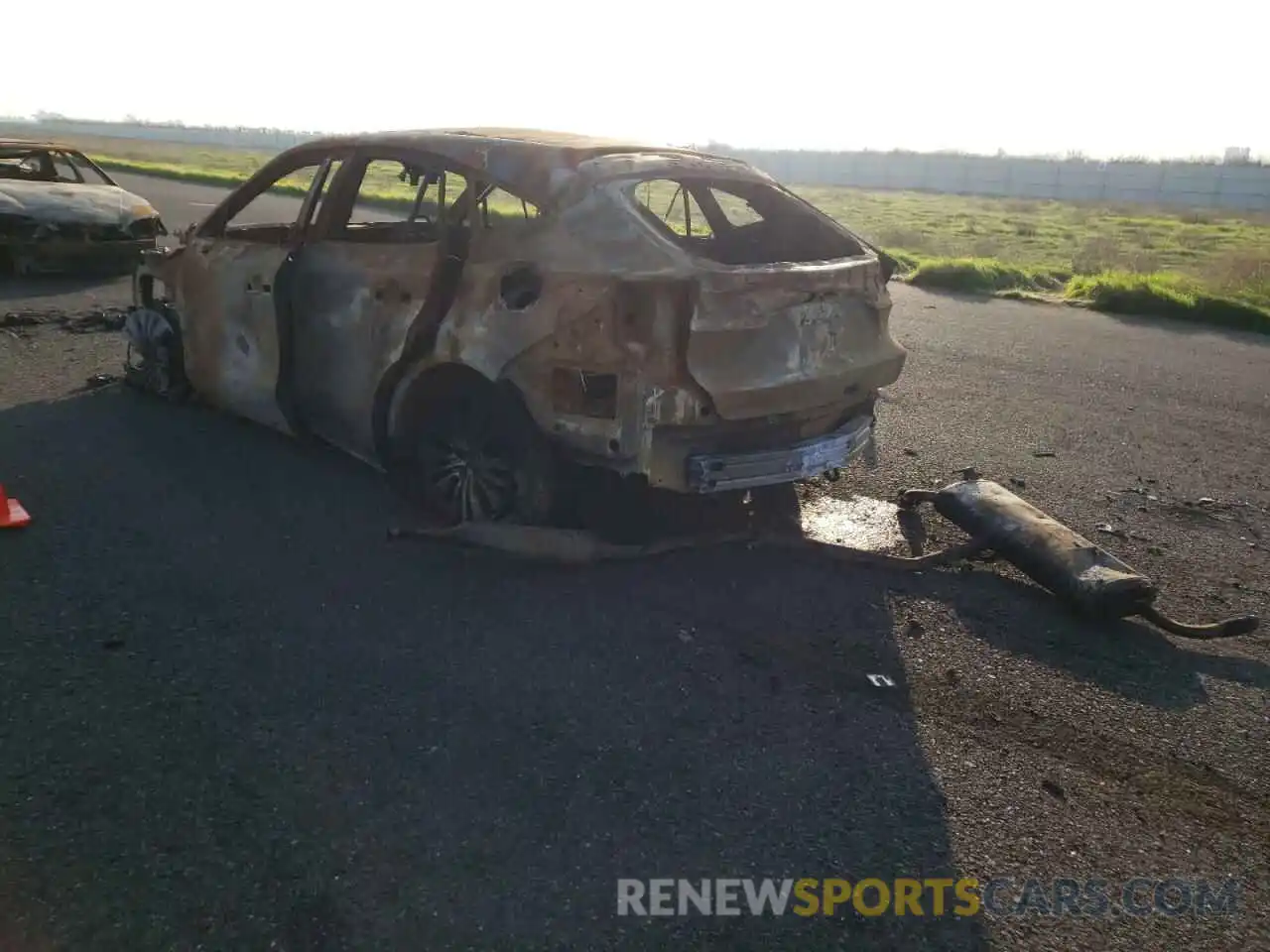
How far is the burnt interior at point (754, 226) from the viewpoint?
4.66m

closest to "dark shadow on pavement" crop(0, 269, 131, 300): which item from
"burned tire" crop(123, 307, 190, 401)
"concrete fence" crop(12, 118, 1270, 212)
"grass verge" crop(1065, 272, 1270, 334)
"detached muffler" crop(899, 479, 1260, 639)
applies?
"burned tire" crop(123, 307, 190, 401)

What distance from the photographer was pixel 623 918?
2.42m

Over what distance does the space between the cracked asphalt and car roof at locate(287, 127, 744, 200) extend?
1654mm

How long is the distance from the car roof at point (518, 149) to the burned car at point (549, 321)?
1cm

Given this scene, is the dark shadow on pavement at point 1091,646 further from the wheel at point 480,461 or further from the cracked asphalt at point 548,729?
the wheel at point 480,461

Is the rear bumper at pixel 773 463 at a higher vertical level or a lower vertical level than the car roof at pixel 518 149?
lower

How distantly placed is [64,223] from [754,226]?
28.4ft

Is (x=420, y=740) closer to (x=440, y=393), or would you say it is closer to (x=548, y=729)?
(x=548, y=729)

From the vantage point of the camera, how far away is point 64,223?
A: 10.6 m

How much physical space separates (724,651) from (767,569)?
83 centimetres

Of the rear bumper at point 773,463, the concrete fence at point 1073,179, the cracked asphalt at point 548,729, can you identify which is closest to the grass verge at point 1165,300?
the cracked asphalt at point 548,729

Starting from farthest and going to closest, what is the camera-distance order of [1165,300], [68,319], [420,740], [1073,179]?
[1073,179]
[1165,300]
[68,319]
[420,740]

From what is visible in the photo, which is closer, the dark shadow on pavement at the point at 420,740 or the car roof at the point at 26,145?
the dark shadow on pavement at the point at 420,740

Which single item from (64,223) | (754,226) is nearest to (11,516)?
(754,226)
